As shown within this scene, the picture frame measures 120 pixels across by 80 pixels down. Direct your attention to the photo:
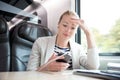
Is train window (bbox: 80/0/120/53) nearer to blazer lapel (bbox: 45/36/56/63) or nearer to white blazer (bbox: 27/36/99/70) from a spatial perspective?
white blazer (bbox: 27/36/99/70)

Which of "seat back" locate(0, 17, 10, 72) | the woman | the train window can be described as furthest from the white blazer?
the train window

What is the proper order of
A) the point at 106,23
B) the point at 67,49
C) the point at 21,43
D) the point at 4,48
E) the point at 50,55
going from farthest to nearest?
the point at 106,23, the point at 21,43, the point at 4,48, the point at 67,49, the point at 50,55

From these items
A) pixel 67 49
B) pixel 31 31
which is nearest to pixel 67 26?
pixel 67 49

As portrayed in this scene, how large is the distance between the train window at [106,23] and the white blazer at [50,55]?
0.52m

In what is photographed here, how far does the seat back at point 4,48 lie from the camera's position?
73.4 inches

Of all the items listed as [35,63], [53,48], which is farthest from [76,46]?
[35,63]

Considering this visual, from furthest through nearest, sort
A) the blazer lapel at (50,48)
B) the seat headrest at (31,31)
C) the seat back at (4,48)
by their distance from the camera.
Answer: the seat headrest at (31,31)
the seat back at (4,48)
the blazer lapel at (50,48)

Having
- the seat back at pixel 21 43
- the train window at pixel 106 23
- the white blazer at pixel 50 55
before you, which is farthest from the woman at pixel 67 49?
the train window at pixel 106 23

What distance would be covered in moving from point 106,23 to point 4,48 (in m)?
1.10

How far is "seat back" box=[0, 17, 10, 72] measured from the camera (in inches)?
73.4

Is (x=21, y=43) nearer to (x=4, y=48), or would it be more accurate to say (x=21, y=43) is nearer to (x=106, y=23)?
(x=4, y=48)

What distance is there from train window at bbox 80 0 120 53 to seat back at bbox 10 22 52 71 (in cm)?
64

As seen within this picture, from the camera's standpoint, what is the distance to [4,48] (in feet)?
6.17

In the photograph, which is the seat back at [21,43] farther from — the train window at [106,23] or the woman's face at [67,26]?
the train window at [106,23]
